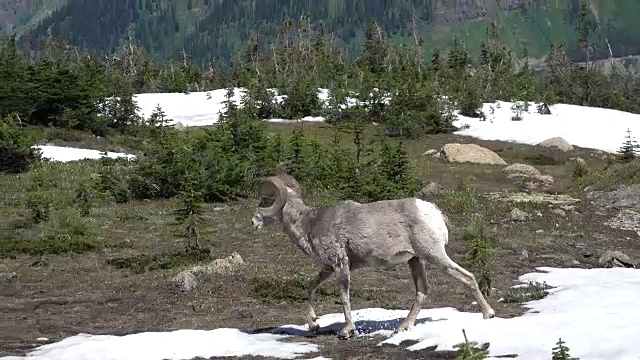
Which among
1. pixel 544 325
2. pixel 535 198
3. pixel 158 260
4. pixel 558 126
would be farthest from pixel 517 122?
pixel 544 325

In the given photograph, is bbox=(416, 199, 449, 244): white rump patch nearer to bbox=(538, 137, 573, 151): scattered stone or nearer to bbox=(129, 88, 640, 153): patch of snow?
bbox=(538, 137, 573, 151): scattered stone

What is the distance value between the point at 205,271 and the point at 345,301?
567cm

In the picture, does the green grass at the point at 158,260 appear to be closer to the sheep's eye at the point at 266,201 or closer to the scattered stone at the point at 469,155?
the sheep's eye at the point at 266,201

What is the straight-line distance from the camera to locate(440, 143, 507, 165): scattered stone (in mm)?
41031

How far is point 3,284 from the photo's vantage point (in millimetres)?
17000

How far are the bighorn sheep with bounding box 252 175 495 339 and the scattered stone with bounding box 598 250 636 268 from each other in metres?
7.77

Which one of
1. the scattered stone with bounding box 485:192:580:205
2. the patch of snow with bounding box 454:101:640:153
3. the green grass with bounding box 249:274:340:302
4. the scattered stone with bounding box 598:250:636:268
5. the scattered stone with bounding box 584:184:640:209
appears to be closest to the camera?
the green grass with bounding box 249:274:340:302

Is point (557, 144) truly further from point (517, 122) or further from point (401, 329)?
point (401, 329)

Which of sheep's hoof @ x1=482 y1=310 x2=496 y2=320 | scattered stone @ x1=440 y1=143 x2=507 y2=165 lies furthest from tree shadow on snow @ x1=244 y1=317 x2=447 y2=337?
scattered stone @ x1=440 y1=143 x2=507 y2=165

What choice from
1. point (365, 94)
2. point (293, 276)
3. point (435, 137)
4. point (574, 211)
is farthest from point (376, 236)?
point (365, 94)

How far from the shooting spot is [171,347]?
456 inches

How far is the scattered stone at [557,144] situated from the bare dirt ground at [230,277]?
19.7 m

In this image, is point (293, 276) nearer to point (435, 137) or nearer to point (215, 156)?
point (215, 156)

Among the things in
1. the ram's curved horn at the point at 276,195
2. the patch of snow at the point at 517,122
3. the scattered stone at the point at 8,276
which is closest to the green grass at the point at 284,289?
the ram's curved horn at the point at 276,195
